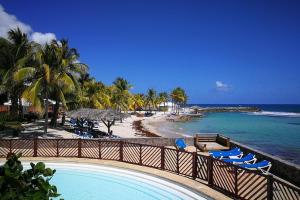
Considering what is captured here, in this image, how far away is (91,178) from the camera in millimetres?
14148

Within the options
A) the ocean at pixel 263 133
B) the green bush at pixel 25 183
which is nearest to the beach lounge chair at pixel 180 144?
the ocean at pixel 263 133

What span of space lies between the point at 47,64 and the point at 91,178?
11.6m

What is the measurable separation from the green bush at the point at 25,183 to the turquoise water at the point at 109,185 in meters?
7.28

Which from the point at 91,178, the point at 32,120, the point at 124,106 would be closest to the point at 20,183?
the point at 91,178

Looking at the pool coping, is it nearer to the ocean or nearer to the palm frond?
the palm frond

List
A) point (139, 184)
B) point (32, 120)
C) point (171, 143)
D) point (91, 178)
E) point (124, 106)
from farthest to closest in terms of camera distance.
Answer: point (124, 106) < point (32, 120) < point (171, 143) < point (91, 178) < point (139, 184)

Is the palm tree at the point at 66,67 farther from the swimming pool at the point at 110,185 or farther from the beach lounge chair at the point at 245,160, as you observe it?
the beach lounge chair at the point at 245,160

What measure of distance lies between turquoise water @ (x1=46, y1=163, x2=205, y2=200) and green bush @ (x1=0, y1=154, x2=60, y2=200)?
23.9ft

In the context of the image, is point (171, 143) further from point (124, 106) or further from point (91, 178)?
point (124, 106)

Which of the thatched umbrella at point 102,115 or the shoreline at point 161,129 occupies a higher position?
the thatched umbrella at point 102,115

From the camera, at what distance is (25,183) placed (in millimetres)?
4602

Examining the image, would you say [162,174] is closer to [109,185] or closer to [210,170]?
[109,185]

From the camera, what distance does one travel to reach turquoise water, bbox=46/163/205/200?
1180 centimetres

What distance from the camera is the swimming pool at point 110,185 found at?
11.8m
